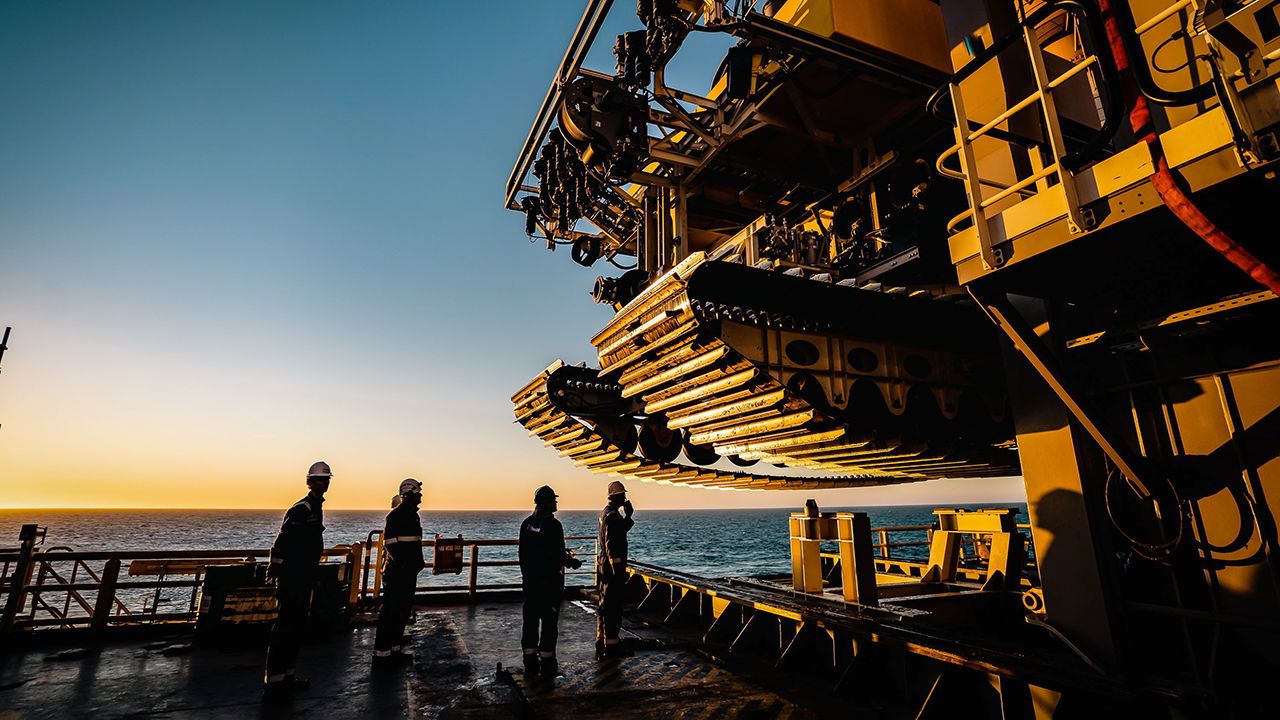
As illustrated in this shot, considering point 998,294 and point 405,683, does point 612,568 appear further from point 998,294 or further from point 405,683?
point 998,294

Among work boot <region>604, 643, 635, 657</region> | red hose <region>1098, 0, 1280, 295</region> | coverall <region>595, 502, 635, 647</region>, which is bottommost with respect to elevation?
work boot <region>604, 643, 635, 657</region>

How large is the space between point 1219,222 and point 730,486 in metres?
10.8

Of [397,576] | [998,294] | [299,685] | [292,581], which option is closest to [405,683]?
[299,685]

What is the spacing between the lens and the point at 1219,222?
2.54m

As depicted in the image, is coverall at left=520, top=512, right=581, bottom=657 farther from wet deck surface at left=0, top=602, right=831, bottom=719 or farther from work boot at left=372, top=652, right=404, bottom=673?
work boot at left=372, top=652, right=404, bottom=673

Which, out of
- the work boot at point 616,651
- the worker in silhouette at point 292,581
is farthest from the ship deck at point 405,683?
the worker in silhouette at point 292,581

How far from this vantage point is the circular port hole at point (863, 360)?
235 inches

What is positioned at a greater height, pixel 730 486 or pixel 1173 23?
pixel 1173 23

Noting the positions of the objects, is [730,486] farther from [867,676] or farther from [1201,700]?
[1201,700]

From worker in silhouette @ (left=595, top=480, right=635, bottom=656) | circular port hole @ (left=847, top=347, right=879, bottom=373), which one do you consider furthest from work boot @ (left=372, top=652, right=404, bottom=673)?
circular port hole @ (left=847, top=347, right=879, bottom=373)

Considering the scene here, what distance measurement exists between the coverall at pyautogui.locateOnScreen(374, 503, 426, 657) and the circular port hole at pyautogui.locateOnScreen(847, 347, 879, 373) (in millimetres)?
5157

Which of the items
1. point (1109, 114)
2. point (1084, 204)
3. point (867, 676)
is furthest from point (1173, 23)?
point (867, 676)

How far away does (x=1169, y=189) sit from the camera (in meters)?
2.42

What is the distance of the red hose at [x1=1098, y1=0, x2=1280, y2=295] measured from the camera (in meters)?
2.29
